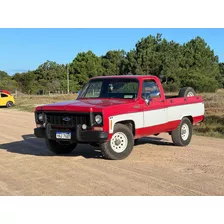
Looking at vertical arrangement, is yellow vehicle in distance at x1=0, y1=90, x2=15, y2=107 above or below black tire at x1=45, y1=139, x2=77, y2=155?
above

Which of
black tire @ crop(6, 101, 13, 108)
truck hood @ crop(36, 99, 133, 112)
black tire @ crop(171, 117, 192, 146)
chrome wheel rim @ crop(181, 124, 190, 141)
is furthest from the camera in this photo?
black tire @ crop(6, 101, 13, 108)

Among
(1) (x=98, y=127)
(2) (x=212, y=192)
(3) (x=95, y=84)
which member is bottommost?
(2) (x=212, y=192)

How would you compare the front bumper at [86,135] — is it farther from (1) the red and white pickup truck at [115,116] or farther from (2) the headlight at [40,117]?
(2) the headlight at [40,117]

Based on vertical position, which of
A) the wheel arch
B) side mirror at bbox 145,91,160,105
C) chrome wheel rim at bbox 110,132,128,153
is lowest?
chrome wheel rim at bbox 110,132,128,153

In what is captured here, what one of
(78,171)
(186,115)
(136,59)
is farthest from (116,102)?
(136,59)

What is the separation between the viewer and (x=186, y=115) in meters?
10.5

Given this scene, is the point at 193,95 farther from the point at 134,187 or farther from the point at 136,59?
the point at 136,59

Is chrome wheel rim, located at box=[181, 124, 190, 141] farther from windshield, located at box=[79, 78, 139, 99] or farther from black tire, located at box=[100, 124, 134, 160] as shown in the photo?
black tire, located at box=[100, 124, 134, 160]

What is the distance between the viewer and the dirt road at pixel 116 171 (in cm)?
615

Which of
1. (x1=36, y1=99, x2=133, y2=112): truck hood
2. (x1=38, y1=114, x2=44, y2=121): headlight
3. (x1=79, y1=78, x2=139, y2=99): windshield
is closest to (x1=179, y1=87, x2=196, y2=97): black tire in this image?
(x1=79, y1=78, x2=139, y2=99): windshield

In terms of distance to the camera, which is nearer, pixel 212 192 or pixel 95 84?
pixel 212 192

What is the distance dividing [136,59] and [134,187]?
183 ft

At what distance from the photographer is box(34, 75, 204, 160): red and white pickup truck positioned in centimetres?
806

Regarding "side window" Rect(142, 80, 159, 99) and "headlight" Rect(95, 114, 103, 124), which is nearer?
"headlight" Rect(95, 114, 103, 124)
